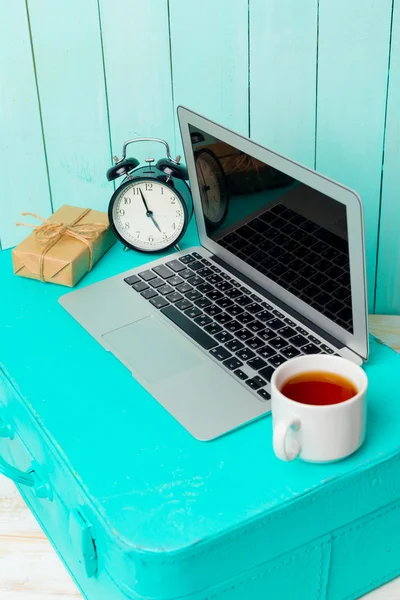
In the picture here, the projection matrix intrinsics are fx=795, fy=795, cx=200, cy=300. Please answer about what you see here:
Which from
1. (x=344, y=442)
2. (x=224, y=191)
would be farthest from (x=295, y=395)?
(x=224, y=191)

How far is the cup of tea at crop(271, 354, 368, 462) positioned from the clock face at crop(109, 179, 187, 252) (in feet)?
1.37

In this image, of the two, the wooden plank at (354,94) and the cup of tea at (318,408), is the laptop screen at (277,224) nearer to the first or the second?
the cup of tea at (318,408)

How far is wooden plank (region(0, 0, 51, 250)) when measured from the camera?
49.9 inches

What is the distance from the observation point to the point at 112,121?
Answer: 132 centimetres

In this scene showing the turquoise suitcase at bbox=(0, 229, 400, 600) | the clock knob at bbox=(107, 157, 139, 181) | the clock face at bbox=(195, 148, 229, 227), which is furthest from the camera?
the clock knob at bbox=(107, 157, 139, 181)

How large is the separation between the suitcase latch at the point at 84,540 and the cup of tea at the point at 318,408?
214 mm

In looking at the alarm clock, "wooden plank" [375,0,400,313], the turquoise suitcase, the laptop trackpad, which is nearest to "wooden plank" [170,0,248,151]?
the alarm clock

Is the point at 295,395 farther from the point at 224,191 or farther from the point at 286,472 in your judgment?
the point at 224,191

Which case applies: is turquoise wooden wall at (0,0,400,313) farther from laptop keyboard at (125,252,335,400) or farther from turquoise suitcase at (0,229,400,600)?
turquoise suitcase at (0,229,400,600)

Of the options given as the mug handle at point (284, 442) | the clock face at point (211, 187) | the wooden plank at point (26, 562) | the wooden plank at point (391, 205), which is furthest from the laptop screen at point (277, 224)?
the wooden plank at point (26, 562)

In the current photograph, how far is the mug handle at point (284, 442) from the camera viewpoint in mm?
780

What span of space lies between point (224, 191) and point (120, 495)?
0.47 meters

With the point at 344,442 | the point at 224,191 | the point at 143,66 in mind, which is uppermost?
the point at 143,66

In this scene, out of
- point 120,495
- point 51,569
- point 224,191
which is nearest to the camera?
point 120,495
